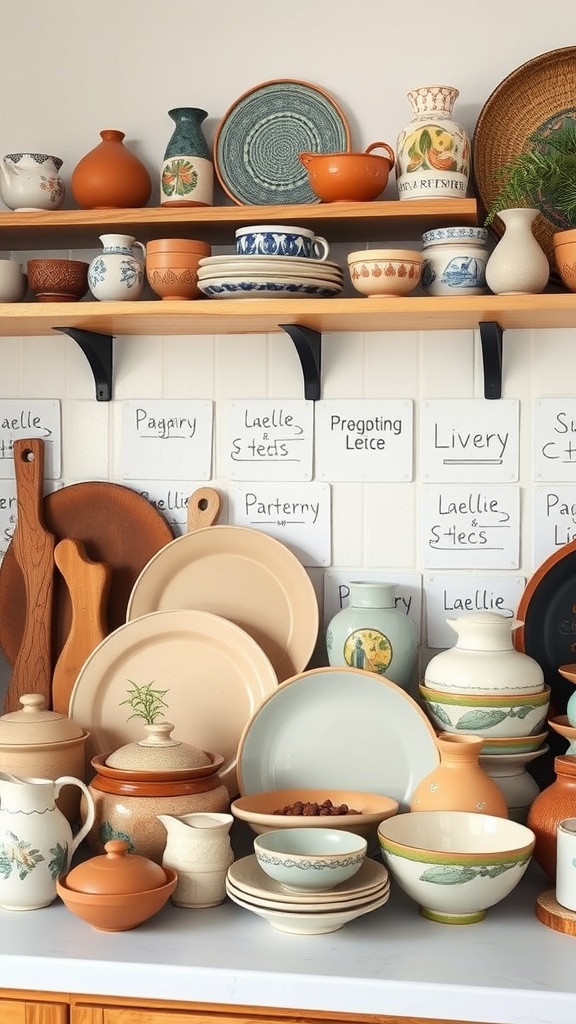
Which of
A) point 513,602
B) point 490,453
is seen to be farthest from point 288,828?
point 490,453

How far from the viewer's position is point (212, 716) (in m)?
1.74

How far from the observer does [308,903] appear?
1304mm

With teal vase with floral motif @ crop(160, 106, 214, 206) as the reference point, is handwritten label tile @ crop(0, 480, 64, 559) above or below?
below

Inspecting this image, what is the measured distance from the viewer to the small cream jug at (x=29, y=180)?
173cm

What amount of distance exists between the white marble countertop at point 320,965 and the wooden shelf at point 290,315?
82cm

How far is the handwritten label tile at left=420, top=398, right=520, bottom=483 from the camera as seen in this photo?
1.75m

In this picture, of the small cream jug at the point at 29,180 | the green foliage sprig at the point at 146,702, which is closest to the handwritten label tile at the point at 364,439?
the green foliage sprig at the point at 146,702

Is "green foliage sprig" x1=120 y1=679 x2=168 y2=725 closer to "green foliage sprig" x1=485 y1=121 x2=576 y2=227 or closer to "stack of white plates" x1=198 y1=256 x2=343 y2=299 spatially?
"stack of white plates" x1=198 y1=256 x2=343 y2=299

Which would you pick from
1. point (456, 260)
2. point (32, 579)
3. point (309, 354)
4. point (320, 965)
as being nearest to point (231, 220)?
point (309, 354)

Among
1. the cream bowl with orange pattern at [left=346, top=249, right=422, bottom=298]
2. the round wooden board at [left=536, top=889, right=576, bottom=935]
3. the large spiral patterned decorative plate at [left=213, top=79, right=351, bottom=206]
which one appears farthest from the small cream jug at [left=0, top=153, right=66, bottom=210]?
the round wooden board at [left=536, top=889, right=576, bottom=935]

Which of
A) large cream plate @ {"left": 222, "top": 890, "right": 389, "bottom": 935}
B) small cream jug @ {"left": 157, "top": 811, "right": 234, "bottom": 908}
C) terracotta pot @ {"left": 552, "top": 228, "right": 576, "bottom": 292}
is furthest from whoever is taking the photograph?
terracotta pot @ {"left": 552, "top": 228, "right": 576, "bottom": 292}

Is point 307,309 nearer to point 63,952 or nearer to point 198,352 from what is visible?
point 198,352

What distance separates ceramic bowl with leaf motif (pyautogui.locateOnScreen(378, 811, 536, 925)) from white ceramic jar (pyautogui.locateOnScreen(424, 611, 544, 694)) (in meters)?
0.20

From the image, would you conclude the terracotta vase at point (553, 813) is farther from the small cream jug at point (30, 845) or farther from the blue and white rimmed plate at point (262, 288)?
the blue and white rimmed plate at point (262, 288)
